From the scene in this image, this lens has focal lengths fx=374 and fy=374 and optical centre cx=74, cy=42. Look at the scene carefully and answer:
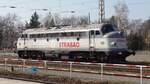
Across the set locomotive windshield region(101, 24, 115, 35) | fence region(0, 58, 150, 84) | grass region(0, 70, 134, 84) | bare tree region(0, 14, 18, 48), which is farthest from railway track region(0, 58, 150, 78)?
bare tree region(0, 14, 18, 48)

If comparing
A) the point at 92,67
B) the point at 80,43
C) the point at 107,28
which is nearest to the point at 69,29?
the point at 80,43

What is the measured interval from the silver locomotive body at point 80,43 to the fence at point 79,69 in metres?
5.96

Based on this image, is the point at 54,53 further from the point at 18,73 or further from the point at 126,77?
the point at 126,77

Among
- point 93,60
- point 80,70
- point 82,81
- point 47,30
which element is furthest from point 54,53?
point 82,81

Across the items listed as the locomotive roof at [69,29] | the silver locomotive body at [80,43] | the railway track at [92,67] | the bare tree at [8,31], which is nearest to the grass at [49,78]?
the railway track at [92,67]

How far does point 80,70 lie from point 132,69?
420 centimetres

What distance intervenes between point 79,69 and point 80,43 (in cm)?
910

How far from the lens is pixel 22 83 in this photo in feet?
70.7

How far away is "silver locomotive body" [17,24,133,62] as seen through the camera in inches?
1204

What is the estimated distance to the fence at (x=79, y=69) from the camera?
66.5 ft

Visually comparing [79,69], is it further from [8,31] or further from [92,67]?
[8,31]

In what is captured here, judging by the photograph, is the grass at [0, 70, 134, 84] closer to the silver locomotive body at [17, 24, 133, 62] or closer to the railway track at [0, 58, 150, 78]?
the railway track at [0, 58, 150, 78]

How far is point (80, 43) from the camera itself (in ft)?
107

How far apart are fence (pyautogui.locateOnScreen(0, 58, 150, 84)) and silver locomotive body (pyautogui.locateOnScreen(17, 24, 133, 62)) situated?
5.96 meters
